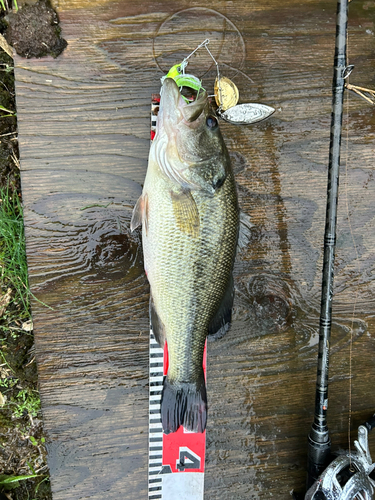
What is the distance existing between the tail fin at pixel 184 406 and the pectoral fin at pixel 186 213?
2.29 feet

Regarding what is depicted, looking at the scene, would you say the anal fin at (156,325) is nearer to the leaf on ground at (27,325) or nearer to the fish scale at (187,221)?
the fish scale at (187,221)

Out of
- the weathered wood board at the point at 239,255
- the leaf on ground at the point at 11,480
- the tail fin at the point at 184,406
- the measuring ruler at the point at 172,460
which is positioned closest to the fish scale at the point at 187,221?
the tail fin at the point at 184,406

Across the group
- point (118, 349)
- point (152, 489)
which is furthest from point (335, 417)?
point (118, 349)

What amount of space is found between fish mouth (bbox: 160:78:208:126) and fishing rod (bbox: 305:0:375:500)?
63 cm

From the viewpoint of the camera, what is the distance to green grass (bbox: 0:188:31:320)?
1.83 metres

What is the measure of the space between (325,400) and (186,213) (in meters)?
1.14

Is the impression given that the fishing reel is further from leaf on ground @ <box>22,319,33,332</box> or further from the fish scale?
leaf on ground @ <box>22,319,33,332</box>

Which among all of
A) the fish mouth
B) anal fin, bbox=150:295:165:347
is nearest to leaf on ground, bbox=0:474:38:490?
anal fin, bbox=150:295:165:347

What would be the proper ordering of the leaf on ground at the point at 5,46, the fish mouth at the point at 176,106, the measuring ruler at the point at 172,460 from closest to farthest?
1. the fish mouth at the point at 176,106
2. the leaf on ground at the point at 5,46
3. the measuring ruler at the point at 172,460

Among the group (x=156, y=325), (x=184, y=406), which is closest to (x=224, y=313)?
(x=156, y=325)

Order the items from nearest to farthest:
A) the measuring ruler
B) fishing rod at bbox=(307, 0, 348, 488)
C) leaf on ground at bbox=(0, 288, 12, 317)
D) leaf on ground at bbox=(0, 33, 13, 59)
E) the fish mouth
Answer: the fish mouth, fishing rod at bbox=(307, 0, 348, 488), leaf on ground at bbox=(0, 33, 13, 59), the measuring ruler, leaf on ground at bbox=(0, 288, 12, 317)

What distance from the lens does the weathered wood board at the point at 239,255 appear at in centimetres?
164

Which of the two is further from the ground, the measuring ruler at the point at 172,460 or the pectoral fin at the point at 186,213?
the pectoral fin at the point at 186,213

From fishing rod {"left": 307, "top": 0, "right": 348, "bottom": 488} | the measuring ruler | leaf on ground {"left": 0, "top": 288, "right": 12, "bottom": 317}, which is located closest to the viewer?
fishing rod {"left": 307, "top": 0, "right": 348, "bottom": 488}
